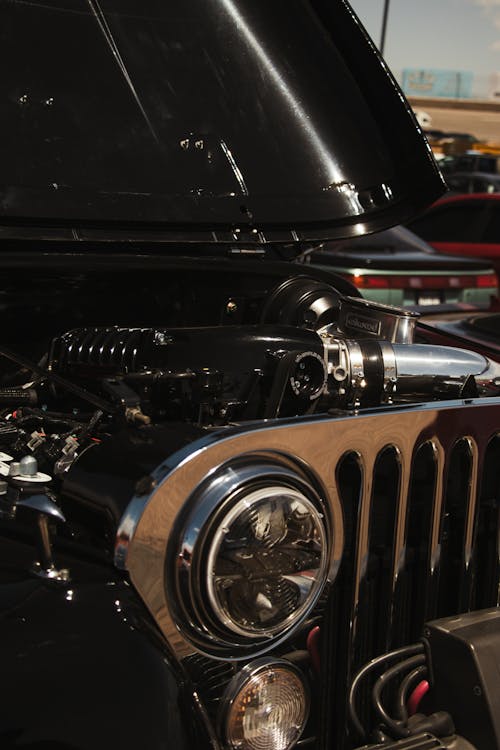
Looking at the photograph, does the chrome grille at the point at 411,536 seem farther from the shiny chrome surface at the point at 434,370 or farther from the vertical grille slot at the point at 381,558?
the shiny chrome surface at the point at 434,370

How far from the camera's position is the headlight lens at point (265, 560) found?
1521 millimetres

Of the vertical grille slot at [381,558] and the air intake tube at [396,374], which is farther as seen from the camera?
the air intake tube at [396,374]

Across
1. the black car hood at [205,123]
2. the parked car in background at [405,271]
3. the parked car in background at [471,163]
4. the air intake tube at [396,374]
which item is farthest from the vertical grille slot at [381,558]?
the parked car in background at [471,163]

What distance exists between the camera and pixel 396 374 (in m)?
2.21

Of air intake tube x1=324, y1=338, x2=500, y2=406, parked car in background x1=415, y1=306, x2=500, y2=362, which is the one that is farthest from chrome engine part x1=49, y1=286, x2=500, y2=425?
parked car in background x1=415, y1=306, x2=500, y2=362

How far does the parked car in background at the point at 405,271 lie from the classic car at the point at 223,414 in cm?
422

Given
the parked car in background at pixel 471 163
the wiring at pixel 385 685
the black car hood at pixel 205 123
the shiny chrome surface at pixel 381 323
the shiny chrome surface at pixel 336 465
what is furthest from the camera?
the parked car in background at pixel 471 163

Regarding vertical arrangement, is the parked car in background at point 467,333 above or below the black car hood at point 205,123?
below

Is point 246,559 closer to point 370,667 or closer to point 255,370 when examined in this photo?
point 370,667

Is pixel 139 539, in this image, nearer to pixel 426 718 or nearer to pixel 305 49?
pixel 426 718

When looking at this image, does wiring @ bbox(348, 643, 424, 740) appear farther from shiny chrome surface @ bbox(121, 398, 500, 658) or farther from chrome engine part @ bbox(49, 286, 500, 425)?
chrome engine part @ bbox(49, 286, 500, 425)

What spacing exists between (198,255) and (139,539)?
128 centimetres

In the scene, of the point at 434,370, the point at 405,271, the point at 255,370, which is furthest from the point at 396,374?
the point at 405,271

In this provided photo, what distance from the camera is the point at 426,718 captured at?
Answer: 66.4 inches
